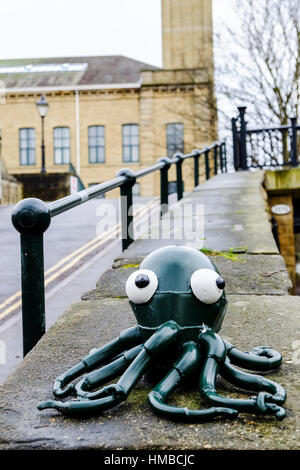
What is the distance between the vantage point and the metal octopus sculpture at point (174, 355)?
1851 mm

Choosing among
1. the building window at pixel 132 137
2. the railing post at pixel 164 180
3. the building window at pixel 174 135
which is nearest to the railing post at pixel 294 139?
the railing post at pixel 164 180

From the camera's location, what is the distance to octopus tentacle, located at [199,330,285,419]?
1.82m

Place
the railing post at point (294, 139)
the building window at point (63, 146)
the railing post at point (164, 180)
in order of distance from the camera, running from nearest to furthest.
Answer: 1. the railing post at point (164, 180)
2. the railing post at point (294, 139)
3. the building window at point (63, 146)

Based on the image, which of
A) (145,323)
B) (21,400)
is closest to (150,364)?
(145,323)

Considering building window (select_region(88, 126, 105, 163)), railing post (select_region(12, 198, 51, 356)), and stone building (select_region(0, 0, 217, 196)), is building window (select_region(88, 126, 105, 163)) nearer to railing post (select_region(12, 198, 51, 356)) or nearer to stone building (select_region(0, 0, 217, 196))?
stone building (select_region(0, 0, 217, 196))

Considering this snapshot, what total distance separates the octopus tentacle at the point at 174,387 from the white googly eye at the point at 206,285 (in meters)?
0.18

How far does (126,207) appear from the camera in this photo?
17.8 feet

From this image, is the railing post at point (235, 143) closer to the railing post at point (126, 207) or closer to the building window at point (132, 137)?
the railing post at point (126, 207)

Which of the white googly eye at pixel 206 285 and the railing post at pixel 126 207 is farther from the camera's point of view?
the railing post at pixel 126 207

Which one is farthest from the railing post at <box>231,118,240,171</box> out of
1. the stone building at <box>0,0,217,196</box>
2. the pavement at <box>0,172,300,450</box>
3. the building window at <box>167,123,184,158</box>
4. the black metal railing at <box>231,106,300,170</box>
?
the building window at <box>167,123,184,158</box>

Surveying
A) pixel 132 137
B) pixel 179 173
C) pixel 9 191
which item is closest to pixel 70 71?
pixel 132 137

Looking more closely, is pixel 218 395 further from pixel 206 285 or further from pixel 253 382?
pixel 206 285

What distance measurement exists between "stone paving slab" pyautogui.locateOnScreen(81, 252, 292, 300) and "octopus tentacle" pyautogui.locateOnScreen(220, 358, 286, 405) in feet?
5.84
